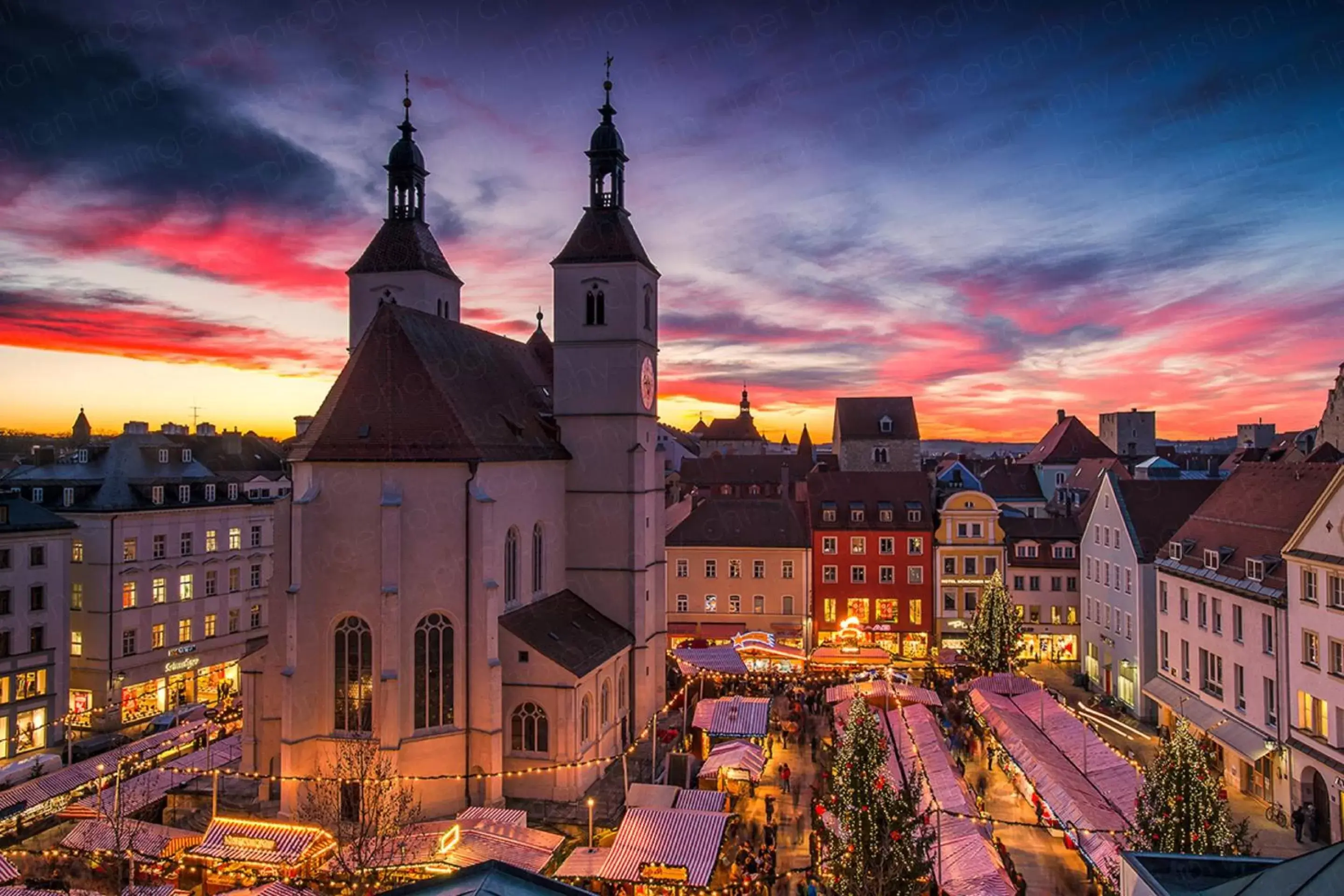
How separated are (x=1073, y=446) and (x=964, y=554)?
45.5m

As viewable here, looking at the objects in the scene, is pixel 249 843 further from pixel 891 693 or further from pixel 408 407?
pixel 891 693

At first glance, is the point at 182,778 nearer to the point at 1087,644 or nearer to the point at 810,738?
the point at 810,738

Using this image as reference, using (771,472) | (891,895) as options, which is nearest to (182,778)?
(891,895)

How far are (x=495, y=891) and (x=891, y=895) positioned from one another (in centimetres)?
1300

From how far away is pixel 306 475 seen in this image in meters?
29.4

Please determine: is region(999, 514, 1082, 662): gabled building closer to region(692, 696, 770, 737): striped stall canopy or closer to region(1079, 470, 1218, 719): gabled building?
region(1079, 470, 1218, 719): gabled building

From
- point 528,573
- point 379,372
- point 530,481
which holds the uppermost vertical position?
point 379,372

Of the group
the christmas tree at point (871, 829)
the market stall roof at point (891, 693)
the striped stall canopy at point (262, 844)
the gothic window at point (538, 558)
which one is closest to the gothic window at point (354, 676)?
the striped stall canopy at point (262, 844)

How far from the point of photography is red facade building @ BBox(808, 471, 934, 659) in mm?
54594

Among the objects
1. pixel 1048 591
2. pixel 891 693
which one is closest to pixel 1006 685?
pixel 891 693

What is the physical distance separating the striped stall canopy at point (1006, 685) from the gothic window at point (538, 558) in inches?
743

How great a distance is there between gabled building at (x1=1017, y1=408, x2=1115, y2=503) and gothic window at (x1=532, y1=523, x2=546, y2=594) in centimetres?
6344

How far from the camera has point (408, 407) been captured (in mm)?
29703

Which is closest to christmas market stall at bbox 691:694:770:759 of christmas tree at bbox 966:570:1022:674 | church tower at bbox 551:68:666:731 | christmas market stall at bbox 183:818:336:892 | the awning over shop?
church tower at bbox 551:68:666:731
